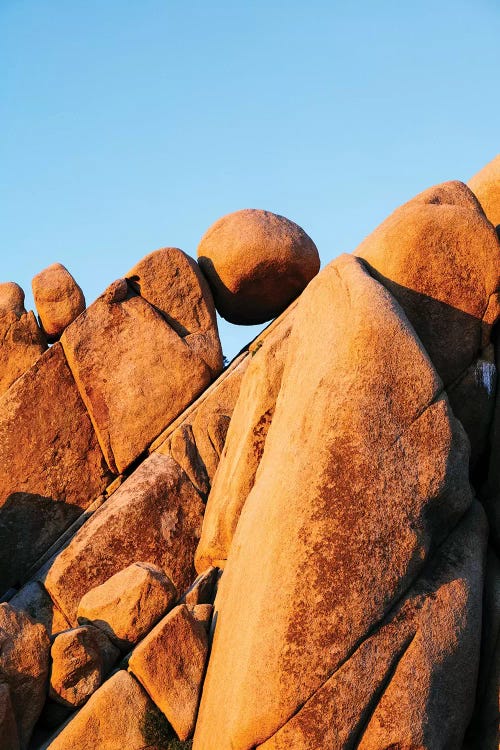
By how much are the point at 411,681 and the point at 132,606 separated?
12.3ft

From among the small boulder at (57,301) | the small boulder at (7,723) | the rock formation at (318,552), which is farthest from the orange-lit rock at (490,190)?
the small boulder at (7,723)

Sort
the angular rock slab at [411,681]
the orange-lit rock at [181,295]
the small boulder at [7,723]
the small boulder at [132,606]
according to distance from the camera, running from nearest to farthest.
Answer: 1. the angular rock slab at [411,681]
2. the small boulder at [7,723]
3. the small boulder at [132,606]
4. the orange-lit rock at [181,295]

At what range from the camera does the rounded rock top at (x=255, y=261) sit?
20.0m

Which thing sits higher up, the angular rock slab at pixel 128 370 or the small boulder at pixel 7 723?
the angular rock slab at pixel 128 370

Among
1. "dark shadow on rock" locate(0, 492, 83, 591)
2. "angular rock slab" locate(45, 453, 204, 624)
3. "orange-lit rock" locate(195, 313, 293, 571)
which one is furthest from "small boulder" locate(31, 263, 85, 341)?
"orange-lit rock" locate(195, 313, 293, 571)

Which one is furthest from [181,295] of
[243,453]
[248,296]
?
[243,453]

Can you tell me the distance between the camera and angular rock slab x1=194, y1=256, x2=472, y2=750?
12.5m

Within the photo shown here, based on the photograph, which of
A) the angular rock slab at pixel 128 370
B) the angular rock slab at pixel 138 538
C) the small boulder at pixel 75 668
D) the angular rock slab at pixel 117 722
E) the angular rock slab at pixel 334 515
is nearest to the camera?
the angular rock slab at pixel 334 515

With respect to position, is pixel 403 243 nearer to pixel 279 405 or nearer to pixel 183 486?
pixel 279 405

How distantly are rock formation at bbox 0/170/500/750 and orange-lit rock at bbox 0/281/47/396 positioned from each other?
295 centimetres

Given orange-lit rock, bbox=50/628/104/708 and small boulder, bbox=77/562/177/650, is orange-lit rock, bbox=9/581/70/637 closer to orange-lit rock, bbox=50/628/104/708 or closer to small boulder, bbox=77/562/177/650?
small boulder, bbox=77/562/177/650

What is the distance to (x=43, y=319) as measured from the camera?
20.0m

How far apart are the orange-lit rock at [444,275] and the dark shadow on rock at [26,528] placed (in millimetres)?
6970

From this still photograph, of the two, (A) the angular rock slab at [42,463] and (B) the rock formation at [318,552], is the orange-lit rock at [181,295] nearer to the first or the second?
(B) the rock formation at [318,552]
